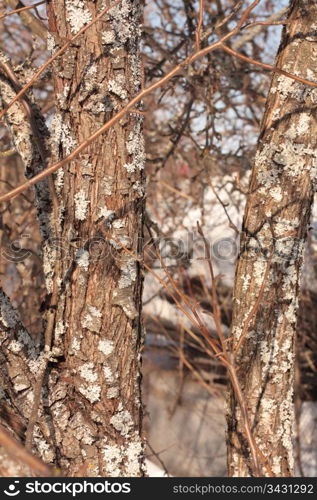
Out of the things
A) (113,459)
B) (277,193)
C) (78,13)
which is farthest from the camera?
(277,193)

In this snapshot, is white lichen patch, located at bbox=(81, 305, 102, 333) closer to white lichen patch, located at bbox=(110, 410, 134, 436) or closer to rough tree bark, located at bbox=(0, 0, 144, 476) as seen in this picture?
rough tree bark, located at bbox=(0, 0, 144, 476)

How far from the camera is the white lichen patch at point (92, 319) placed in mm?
1259

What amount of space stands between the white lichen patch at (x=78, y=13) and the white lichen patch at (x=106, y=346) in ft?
2.57

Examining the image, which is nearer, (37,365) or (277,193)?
(37,365)

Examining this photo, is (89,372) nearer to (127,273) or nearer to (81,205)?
(127,273)

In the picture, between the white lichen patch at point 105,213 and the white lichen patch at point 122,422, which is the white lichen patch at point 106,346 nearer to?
the white lichen patch at point 122,422

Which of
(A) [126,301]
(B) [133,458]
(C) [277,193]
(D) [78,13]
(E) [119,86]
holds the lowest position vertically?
(B) [133,458]

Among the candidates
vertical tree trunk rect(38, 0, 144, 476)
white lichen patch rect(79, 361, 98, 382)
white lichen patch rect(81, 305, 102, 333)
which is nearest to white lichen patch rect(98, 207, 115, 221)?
vertical tree trunk rect(38, 0, 144, 476)

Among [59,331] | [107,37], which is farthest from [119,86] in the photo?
[59,331]

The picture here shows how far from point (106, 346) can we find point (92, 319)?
8 cm

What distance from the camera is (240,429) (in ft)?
5.02

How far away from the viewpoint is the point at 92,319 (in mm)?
1260

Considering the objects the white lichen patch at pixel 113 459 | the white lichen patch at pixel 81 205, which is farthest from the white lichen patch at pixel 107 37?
the white lichen patch at pixel 113 459
